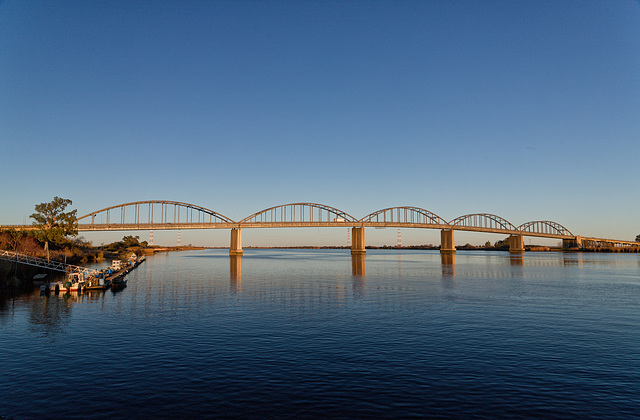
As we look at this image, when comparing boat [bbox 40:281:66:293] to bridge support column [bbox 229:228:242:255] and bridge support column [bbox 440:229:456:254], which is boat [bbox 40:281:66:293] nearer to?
bridge support column [bbox 229:228:242:255]

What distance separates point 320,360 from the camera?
1742 centimetres

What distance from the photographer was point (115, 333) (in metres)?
22.8

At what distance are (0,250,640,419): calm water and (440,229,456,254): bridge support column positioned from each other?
152m

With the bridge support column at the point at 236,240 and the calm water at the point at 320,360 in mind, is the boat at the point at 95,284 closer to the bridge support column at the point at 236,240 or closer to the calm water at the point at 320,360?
the calm water at the point at 320,360

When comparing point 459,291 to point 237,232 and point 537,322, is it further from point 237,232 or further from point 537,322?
point 237,232

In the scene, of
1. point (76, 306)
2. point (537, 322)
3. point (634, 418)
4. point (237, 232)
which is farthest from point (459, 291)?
point (237, 232)

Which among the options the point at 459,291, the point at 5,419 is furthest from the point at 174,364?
the point at 459,291

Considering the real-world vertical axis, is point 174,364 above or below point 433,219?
below

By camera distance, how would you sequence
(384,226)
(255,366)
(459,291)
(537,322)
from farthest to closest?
(384,226) → (459,291) → (537,322) → (255,366)

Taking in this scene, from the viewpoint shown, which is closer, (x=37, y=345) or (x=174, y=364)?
(x=174, y=364)

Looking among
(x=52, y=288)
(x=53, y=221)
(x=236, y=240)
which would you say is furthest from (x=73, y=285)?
(x=236, y=240)

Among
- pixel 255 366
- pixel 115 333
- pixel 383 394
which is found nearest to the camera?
pixel 383 394

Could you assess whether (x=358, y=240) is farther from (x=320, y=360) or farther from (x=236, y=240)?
(x=320, y=360)

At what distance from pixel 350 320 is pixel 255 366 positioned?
435 inches
